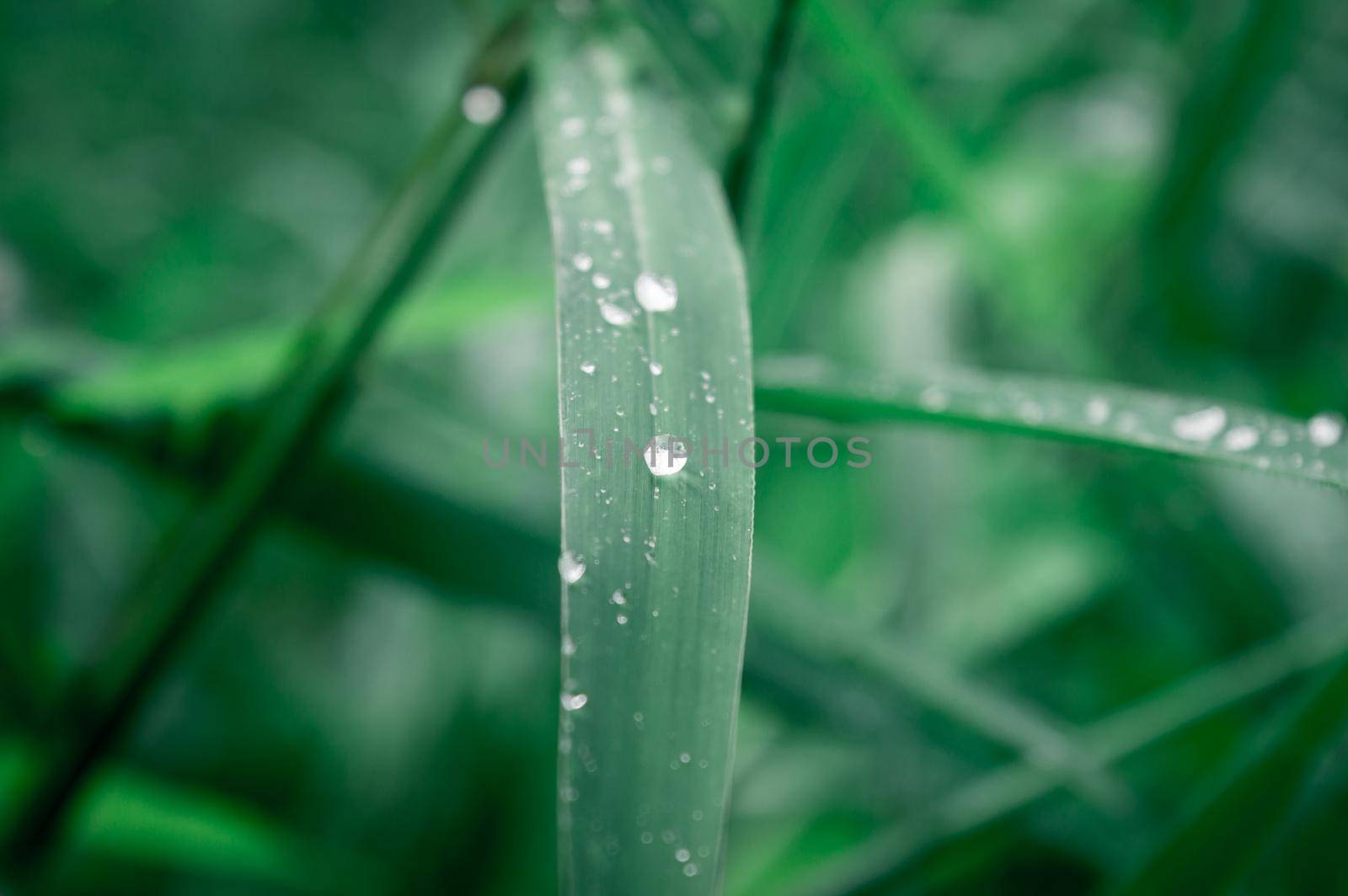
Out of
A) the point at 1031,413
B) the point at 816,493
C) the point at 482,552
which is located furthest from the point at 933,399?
the point at 816,493

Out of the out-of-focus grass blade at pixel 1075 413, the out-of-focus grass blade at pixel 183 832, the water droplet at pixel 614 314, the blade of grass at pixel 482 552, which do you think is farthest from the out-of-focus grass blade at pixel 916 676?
the out-of-focus grass blade at pixel 183 832

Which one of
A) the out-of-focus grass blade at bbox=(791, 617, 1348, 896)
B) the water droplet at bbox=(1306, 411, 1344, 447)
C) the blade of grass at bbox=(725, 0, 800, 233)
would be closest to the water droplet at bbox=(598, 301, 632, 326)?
the blade of grass at bbox=(725, 0, 800, 233)

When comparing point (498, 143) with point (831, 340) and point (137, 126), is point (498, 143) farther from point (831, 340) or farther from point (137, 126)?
point (137, 126)

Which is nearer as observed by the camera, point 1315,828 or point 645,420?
point 645,420

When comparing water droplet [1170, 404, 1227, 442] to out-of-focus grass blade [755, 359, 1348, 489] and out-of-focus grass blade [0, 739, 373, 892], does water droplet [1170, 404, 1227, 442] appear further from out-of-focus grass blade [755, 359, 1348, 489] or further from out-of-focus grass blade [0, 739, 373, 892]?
out-of-focus grass blade [0, 739, 373, 892]

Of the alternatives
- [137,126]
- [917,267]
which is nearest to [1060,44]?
[917,267]

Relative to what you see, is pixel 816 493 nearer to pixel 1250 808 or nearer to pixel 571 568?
pixel 1250 808
